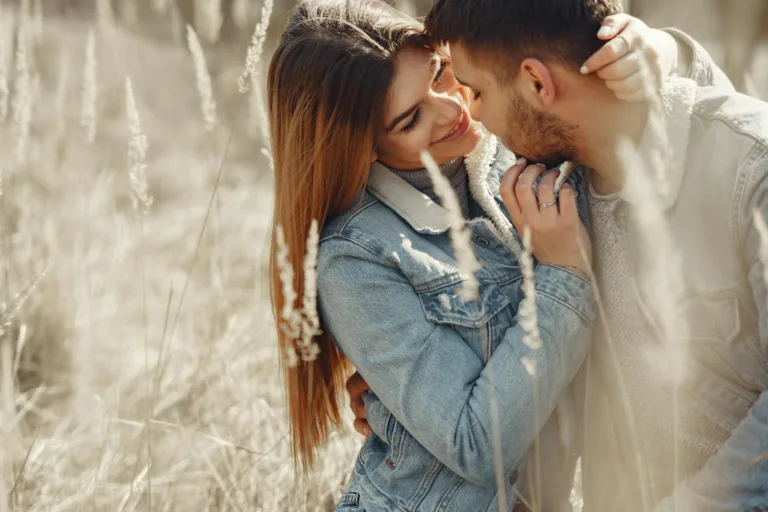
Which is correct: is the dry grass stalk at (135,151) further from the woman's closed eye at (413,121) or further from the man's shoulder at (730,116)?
the man's shoulder at (730,116)

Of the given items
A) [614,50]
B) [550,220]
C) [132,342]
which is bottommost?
[132,342]

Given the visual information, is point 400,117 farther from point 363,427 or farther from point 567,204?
point 363,427

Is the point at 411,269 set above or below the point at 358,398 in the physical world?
above

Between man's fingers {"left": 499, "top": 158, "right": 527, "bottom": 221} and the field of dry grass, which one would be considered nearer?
man's fingers {"left": 499, "top": 158, "right": 527, "bottom": 221}

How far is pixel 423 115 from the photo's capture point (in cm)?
180

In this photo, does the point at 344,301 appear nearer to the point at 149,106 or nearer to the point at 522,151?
the point at 522,151

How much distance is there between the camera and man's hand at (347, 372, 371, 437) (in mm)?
1879

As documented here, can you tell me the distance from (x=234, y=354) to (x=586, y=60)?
1.73m

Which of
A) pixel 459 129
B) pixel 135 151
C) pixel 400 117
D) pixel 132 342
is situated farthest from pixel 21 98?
pixel 132 342

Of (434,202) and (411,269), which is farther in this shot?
(434,202)

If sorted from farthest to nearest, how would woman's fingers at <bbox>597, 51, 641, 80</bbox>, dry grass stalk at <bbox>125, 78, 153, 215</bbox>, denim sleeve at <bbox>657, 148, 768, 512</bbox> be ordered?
dry grass stalk at <bbox>125, 78, 153, 215</bbox> → woman's fingers at <bbox>597, 51, 641, 80</bbox> → denim sleeve at <bbox>657, 148, 768, 512</bbox>

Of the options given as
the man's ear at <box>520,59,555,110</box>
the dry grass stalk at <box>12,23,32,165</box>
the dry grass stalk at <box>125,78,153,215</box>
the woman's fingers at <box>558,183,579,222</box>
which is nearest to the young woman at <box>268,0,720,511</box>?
the woman's fingers at <box>558,183,579,222</box>

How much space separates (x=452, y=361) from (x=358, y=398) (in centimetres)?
35

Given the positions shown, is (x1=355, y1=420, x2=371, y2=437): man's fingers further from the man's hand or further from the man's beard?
the man's beard
